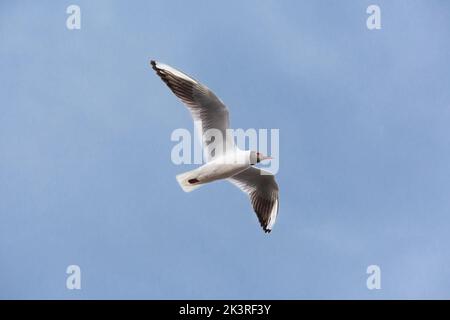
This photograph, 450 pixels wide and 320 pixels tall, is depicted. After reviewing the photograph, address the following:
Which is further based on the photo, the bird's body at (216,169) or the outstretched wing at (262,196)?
the outstretched wing at (262,196)

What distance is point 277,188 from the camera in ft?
32.2

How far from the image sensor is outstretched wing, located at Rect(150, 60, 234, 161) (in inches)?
348

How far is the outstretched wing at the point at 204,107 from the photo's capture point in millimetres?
8844

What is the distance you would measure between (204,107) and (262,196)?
5.28ft

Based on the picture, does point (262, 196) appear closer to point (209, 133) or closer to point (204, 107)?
point (209, 133)

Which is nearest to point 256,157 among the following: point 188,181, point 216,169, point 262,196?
point 216,169

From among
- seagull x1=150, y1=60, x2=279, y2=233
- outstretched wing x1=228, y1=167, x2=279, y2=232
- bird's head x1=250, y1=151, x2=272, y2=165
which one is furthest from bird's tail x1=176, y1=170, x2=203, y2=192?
outstretched wing x1=228, y1=167, x2=279, y2=232

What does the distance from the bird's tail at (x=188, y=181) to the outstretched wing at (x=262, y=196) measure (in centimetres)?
99

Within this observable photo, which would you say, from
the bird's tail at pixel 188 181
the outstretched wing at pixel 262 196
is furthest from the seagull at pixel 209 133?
the outstretched wing at pixel 262 196

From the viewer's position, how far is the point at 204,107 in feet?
29.4

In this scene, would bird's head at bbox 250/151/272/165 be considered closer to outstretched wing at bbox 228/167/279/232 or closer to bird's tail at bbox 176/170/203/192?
bird's tail at bbox 176/170/203/192

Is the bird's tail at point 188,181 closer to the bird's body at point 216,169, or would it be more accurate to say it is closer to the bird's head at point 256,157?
the bird's body at point 216,169

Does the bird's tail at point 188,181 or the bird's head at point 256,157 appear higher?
the bird's head at point 256,157
